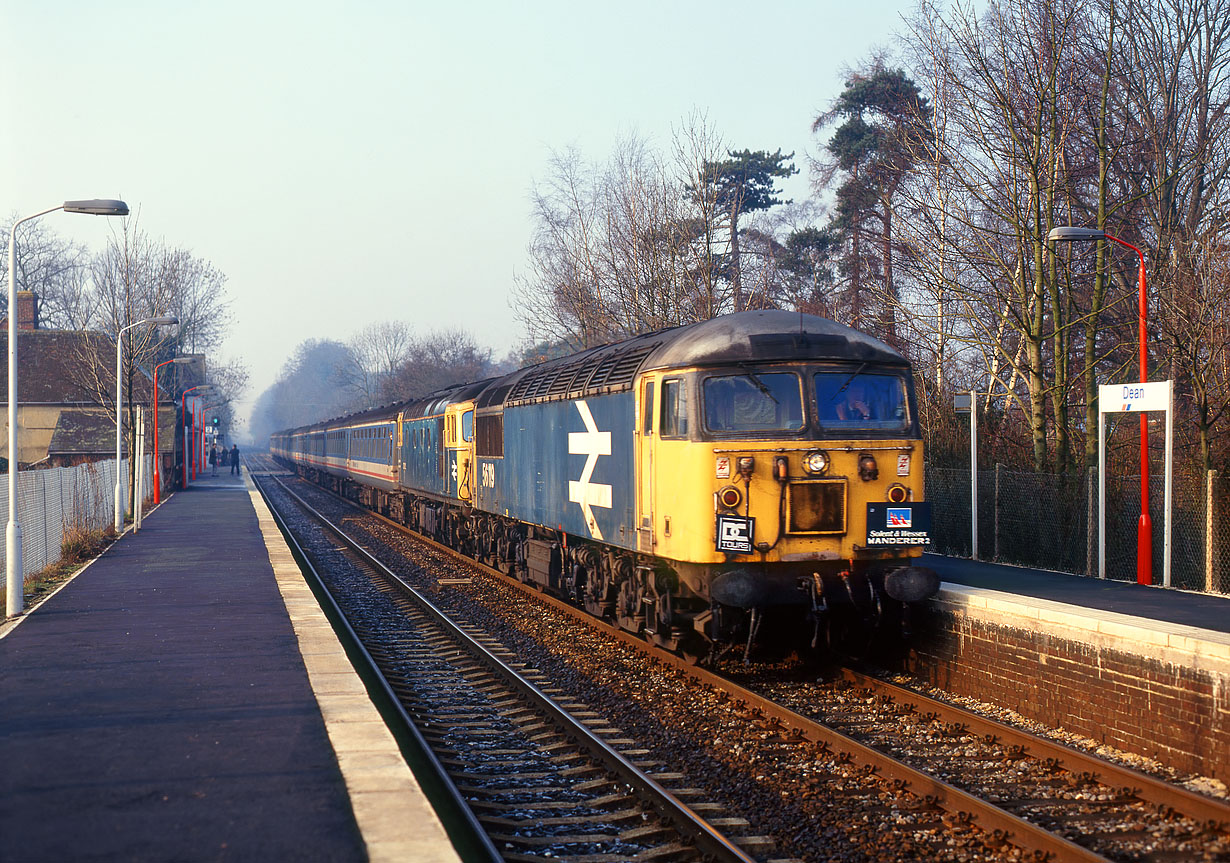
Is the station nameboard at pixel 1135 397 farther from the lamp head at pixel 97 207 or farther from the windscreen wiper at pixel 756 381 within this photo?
the lamp head at pixel 97 207

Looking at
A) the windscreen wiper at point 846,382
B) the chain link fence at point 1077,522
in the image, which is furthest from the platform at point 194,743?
the chain link fence at point 1077,522

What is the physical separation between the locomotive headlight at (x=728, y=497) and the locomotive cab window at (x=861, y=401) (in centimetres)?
108

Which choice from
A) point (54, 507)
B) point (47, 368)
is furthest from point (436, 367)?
point (54, 507)

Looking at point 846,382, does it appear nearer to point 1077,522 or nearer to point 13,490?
point 1077,522

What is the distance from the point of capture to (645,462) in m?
10.7

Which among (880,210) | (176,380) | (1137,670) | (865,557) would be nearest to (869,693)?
(865,557)

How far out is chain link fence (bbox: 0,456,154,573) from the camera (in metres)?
17.7

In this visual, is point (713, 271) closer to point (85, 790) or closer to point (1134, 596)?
point (1134, 596)

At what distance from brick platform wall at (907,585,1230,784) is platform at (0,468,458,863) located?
16.9ft

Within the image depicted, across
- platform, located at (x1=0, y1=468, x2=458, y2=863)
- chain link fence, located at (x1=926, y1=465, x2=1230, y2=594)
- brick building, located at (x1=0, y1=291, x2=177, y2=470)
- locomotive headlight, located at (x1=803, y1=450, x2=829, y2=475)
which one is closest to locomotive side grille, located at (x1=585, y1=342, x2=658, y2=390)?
locomotive headlight, located at (x1=803, y1=450, x2=829, y2=475)

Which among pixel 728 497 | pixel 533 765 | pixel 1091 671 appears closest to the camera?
pixel 533 765

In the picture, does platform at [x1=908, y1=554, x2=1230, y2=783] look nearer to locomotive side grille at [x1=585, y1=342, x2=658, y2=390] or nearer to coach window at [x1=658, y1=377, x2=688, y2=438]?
coach window at [x1=658, y1=377, x2=688, y2=438]

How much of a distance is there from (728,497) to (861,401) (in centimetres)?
167

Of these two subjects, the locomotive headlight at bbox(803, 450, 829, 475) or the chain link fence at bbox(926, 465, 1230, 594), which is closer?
the locomotive headlight at bbox(803, 450, 829, 475)
